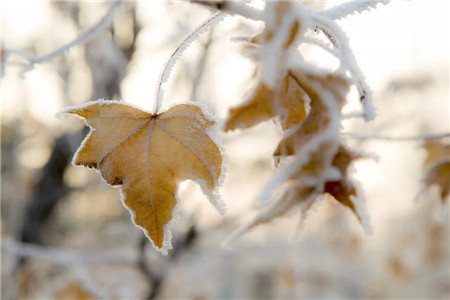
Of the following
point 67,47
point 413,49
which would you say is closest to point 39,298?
point 413,49

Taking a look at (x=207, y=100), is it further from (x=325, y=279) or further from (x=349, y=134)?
(x=325, y=279)

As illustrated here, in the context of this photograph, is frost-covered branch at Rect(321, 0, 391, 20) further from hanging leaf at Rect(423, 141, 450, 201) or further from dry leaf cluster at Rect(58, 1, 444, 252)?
hanging leaf at Rect(423, 141, 450, 201)

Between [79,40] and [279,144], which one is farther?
[79,40]

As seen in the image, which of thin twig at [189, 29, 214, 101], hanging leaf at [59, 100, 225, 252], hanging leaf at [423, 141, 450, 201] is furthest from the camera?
thin twig at [189, 29, 214, 101]

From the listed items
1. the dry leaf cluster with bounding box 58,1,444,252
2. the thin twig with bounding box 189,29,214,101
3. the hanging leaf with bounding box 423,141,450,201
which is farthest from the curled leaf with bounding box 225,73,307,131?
the thin twig with bounding box 189,29,214,101

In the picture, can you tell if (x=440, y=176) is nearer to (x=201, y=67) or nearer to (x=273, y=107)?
(x=273, y=107)

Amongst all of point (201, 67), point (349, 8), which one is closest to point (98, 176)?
point (201, 67)
